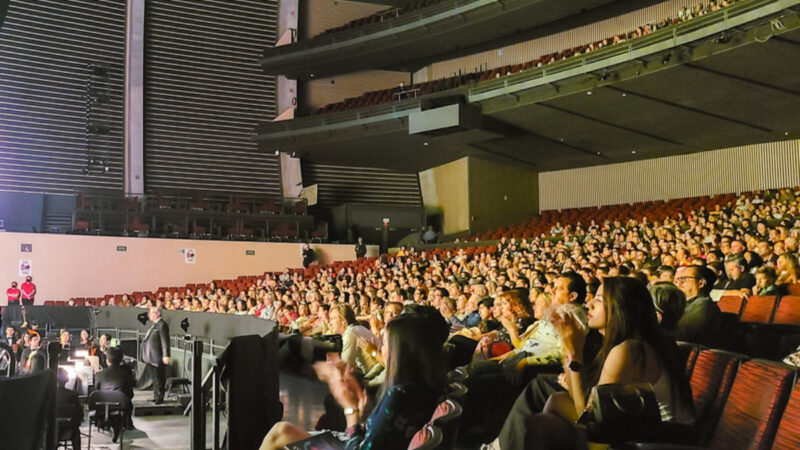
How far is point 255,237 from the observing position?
65.8 feet

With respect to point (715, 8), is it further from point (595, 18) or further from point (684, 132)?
point (595, 18)

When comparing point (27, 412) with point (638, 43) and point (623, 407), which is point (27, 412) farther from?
point (638, 43)

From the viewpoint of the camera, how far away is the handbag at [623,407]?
2031mm

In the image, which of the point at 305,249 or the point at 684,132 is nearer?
the point at 684,132

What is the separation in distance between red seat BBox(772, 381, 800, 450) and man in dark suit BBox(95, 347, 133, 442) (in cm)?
657

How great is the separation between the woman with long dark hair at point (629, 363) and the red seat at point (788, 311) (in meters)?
2.17

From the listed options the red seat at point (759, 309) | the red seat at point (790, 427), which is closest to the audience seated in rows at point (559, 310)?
the red seat at point (759, 309)

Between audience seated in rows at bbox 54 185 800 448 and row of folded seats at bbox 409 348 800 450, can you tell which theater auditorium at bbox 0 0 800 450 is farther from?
row of folded seats at bbox 409 348 800 450

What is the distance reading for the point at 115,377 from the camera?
7469 millimetres

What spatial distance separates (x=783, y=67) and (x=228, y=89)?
14.1m

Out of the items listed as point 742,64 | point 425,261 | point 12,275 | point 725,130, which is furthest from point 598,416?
point 12,275

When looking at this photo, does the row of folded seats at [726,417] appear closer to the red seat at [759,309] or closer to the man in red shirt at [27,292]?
the red seat at [759,309]

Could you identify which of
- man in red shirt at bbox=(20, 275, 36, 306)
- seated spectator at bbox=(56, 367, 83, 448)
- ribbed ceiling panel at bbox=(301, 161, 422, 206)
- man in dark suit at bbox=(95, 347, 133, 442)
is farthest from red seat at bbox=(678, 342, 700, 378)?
ribbed ceiling panel at bbox=(301, 161, 422, 206)

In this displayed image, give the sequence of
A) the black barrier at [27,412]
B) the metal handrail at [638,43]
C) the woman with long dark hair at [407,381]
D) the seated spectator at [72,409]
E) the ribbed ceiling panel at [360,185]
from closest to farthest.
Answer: the woman with long dark hair at [407,381]
the black barrier at [27,412]
the seated spectator at [72,409]
the metal handrail at [638,43]
the ribbed ceiling panel at [360,185]
